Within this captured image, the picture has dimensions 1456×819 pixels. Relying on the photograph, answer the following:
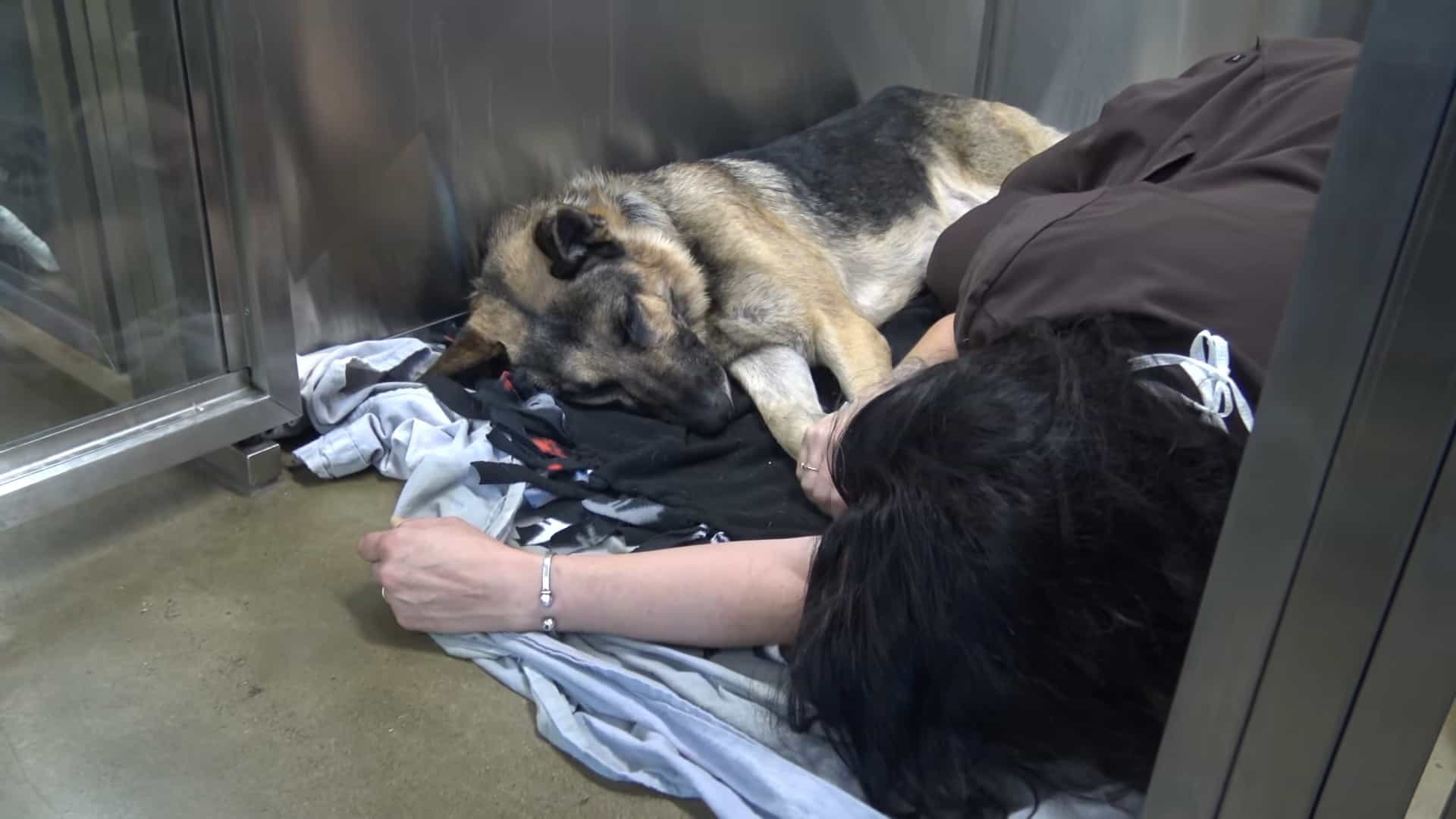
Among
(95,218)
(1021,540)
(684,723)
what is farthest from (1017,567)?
(95,218)

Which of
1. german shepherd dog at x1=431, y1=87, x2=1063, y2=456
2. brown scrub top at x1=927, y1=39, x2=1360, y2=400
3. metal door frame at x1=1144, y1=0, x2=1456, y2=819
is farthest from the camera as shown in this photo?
german shepherd dog at x1=431, y1=87, x2=1063, y2=456

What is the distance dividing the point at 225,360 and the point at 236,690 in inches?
26.3

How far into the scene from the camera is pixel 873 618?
1.07 metres

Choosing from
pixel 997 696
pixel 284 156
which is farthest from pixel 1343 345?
pixel 284 156

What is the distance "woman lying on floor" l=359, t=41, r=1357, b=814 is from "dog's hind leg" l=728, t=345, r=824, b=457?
0.60m

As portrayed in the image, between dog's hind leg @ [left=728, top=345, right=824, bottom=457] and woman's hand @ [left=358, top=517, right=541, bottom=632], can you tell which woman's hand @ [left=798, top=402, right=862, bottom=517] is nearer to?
dog's hind leg @ [left=728, top=345, right=824, bottom=457]

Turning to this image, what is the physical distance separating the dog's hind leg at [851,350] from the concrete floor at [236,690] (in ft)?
3.08

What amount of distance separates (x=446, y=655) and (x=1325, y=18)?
10.2ft

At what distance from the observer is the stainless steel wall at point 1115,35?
3.29 meters

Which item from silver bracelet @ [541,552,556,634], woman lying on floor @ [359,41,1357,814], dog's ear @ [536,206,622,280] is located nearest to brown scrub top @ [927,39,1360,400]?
woman lying on floor @ [359,41,1357,814]

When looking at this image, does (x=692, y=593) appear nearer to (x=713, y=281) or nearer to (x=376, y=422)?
(x=376, y=422)

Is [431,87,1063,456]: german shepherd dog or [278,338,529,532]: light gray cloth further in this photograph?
[431,87,1063,456]: german shepherd dog

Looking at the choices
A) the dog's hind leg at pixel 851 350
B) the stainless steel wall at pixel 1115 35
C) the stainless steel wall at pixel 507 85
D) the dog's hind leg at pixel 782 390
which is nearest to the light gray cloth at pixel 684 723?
the dog's hind leg at pixel 782 390

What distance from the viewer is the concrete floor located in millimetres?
1329
